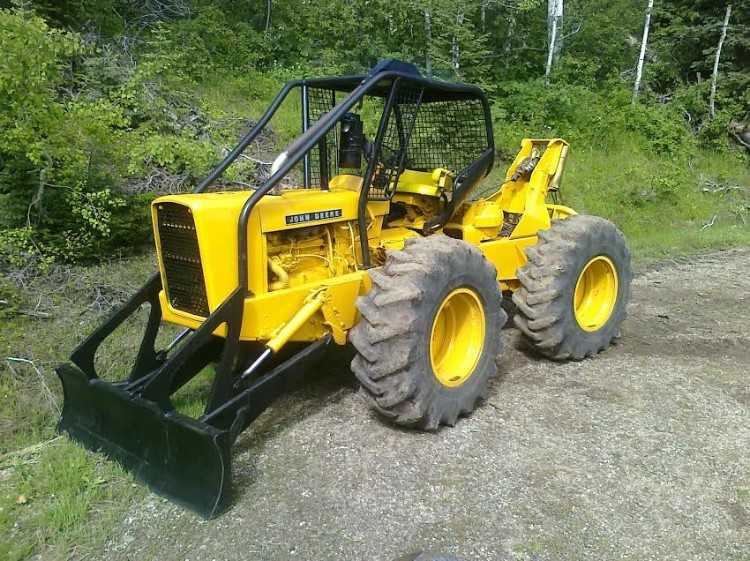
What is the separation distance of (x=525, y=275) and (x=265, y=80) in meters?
7.26

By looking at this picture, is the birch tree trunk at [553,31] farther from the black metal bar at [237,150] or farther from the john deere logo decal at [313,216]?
the john deere logo decal at [313,216]

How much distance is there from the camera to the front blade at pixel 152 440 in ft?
9.71

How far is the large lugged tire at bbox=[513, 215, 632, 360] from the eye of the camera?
4492mm

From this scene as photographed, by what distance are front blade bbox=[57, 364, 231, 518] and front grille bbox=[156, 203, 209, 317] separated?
0.58 meters

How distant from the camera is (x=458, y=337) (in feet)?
13.6

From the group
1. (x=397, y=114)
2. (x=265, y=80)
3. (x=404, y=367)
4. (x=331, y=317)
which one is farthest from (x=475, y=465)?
(x=265, y=80)

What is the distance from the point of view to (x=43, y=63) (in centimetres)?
444

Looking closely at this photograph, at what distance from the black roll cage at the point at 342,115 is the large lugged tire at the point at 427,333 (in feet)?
1.72

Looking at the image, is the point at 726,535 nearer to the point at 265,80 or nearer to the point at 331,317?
the point at 331,317

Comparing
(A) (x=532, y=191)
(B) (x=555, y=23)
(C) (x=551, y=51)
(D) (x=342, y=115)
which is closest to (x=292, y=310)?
(D) (x=342, y=115)

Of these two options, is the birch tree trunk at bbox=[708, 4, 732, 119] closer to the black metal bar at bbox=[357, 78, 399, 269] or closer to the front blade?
the black metal bar at bbox=[357, 78, 399, 269]

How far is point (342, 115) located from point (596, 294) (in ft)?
9.37

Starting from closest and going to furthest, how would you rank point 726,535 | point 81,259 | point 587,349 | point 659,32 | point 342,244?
point 726,535
point 342,244
point 587,349
point 81,259
point 659,32

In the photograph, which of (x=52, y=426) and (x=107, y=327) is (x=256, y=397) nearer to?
(x=107, y=327)
